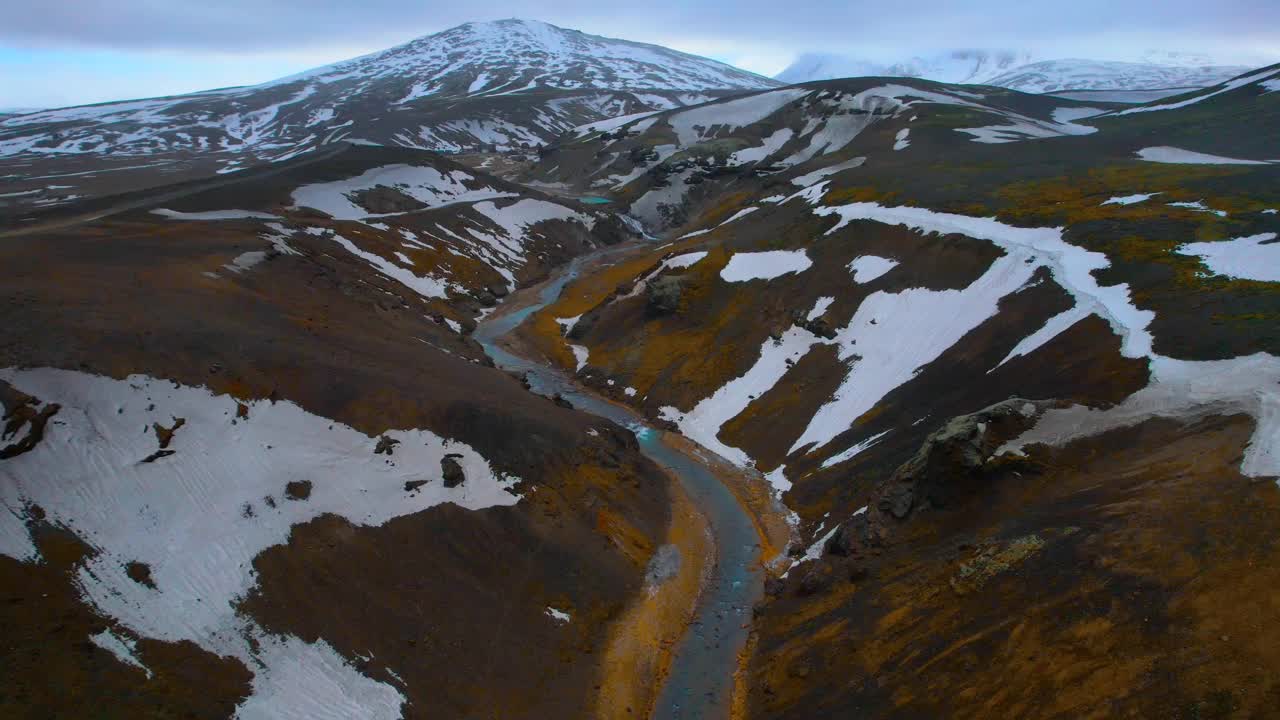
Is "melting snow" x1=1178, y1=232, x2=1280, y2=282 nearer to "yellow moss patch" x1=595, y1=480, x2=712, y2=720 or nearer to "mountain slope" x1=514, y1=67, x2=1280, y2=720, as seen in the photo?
"mountain slope" x1=514, y1=67, x2=1280, y2=720

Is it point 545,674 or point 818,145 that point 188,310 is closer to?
point 545,674

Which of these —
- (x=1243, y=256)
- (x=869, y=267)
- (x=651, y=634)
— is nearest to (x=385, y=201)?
(x=869, y=267)

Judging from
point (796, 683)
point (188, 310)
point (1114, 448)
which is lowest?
point (796, 683)

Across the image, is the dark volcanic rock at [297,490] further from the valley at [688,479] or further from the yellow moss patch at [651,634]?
the yellow moss patch at [651,634]

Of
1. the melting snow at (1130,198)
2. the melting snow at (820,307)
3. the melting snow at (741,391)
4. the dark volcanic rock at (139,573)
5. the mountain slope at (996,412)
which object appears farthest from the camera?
the melting snow at (820,307)

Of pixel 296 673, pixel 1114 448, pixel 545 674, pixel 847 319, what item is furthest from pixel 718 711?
pixel 847 319

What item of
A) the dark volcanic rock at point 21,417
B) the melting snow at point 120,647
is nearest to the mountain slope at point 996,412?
the melting snow at point 120,647

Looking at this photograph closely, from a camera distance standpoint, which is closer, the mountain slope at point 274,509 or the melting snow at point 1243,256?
the mountain slope at point 274,509

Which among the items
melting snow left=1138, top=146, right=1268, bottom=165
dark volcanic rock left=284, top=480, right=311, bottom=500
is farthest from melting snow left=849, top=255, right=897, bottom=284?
dark volcanic rock left=284, top=480, right=311, bottom=500

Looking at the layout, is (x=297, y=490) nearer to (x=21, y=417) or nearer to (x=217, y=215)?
(x=21, y=417)
